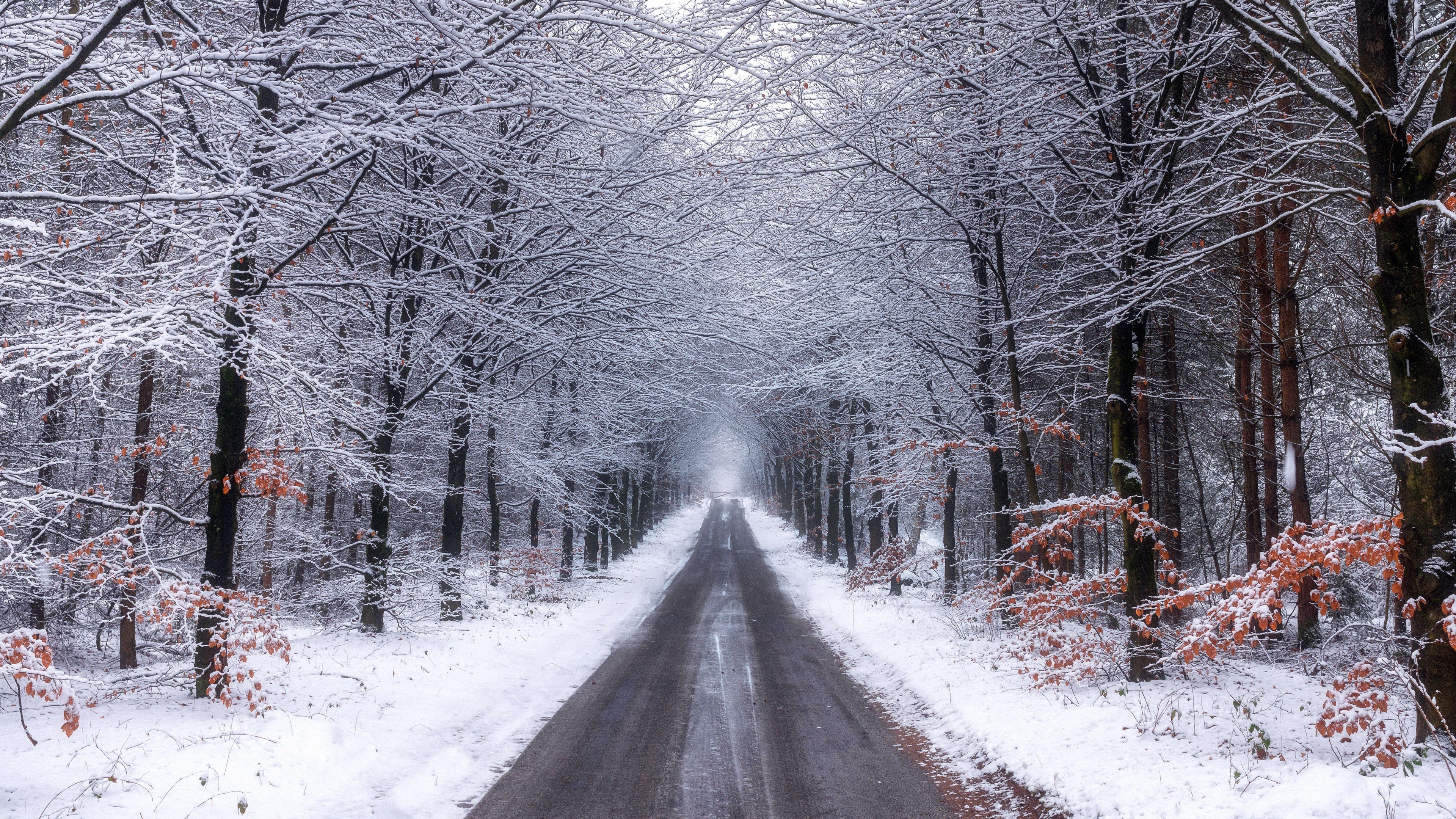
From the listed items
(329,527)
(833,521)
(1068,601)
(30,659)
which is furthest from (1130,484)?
(833,521)

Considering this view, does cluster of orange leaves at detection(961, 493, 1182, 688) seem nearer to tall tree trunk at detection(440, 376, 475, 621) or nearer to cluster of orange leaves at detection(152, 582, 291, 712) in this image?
cluster of orange leaves at detection(152, 582, 291, 712)

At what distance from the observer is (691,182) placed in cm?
1223

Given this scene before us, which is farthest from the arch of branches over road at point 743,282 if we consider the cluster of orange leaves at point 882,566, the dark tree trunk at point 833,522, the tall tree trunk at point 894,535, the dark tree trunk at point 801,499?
the dark tree trunk at point 801,499

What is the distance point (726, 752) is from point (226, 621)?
4.83 metres

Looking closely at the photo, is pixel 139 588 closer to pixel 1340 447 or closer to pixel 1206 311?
pixel 1206 311

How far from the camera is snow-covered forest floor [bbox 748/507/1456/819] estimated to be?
4.82 m

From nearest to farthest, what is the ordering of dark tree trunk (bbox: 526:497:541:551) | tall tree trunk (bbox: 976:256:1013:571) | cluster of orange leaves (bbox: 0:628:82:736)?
cluster of orange leaves (bbox: 0:628:82:736)
tall tree trunk (bbox: 976:256:1013:571)
dark tree trunk (bbox: 526:497:541:551)

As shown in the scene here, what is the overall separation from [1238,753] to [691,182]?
33.4ft

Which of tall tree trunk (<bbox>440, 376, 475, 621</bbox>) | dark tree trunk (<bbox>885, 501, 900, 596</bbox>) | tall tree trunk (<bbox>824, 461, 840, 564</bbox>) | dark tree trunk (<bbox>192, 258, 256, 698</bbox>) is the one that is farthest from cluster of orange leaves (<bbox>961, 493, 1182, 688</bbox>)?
tall tree trunk (<bbox>824, 461, 840, 564</bbox>)

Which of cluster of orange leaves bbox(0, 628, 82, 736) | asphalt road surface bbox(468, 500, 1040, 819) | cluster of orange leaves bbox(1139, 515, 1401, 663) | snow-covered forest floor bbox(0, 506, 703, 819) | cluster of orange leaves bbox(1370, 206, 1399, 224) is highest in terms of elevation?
cluster of orange leaves bbox(1370, 206, 1399, 224)

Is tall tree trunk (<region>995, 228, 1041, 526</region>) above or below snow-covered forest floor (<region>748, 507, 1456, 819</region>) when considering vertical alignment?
above

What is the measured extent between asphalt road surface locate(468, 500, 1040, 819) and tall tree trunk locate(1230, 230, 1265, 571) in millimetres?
7735

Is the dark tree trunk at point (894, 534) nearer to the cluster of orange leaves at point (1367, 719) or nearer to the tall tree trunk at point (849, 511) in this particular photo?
the tall tree trunk at point (849, 511)

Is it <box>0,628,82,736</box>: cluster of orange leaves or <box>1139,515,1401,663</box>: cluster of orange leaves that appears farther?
<box>1139,515,1401,663</box>: cluster of orange leaves
